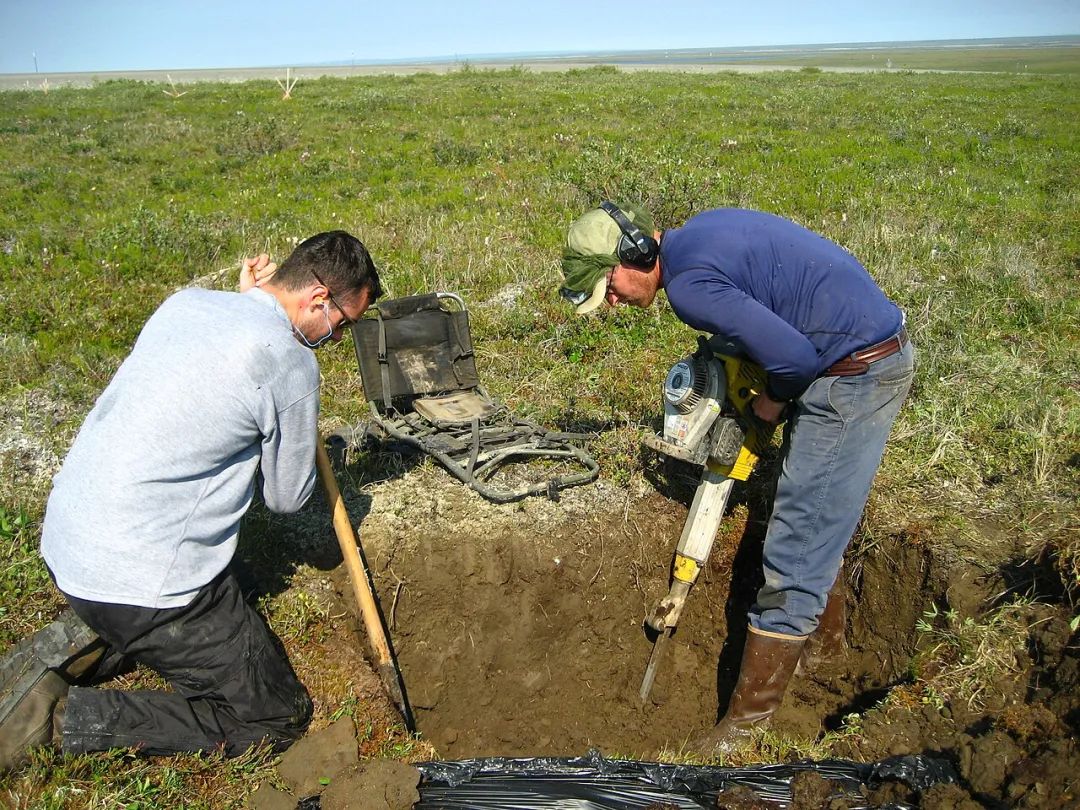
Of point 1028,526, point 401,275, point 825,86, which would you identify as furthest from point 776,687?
point 825,86

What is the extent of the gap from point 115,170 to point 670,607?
12.4m

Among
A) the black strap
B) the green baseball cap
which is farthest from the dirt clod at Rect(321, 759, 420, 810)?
the black strap

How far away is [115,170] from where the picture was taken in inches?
508

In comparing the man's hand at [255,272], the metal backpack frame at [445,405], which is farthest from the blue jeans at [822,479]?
the man's hand at [255,272]

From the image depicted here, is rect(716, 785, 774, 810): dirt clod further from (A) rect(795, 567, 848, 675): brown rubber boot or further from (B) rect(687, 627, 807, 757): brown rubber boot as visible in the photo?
(A) rect(795, 567, 848, 675): brown rubber boot

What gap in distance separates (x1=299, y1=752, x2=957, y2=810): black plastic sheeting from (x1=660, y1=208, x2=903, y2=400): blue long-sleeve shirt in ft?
4.52

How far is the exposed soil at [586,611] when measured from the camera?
401 centimetres

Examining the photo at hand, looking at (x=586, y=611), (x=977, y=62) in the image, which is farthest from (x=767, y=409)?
(x=977, y=62)

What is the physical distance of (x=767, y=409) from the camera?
3348 mm

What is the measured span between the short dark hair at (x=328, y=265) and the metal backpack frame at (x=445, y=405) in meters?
1.73

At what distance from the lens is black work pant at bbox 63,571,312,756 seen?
2848 millimetres

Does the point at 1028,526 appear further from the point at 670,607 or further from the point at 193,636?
the point at 193,636

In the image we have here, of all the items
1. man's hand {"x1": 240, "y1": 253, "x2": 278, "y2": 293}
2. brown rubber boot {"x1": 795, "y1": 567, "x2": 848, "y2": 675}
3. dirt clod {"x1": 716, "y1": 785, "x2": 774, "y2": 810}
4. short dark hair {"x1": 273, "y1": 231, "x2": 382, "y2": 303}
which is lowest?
brown rubber boot {"x1": 795, "y1": 567, "x2": 848, "y2": 675}

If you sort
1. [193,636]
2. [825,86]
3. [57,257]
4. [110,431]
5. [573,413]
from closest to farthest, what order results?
[110,431]
[193,636]
[573,413]
[57,257]
[825,86]
